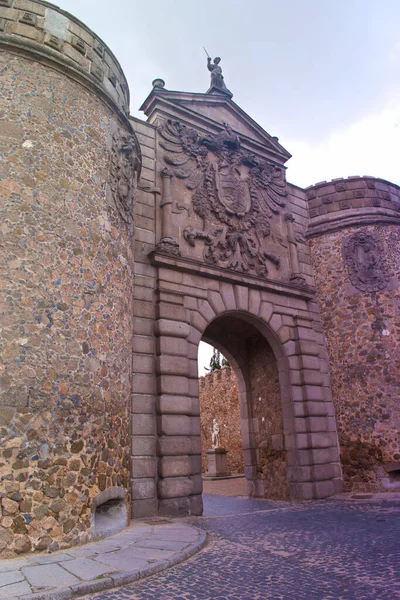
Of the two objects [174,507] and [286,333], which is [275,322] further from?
[174,507]

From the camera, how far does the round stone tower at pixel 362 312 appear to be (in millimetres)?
10867

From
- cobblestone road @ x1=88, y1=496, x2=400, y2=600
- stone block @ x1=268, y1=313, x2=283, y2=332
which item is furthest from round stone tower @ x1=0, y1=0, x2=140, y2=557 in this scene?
stone block @ x1=268, y1=313, x2=283, y2=332

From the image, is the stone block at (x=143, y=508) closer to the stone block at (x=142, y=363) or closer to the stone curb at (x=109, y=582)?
the stone block at (x=142, y=363)

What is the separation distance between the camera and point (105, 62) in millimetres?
8273

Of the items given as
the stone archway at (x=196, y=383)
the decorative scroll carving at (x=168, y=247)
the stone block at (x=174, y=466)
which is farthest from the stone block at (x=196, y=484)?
the decorative scroll carving at (x=168, y=247)

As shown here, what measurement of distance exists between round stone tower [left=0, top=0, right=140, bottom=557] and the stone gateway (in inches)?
1.0

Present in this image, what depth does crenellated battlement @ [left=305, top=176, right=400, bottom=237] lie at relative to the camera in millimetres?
12828

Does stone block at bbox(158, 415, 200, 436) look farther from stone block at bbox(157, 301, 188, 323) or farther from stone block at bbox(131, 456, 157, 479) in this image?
stone block at bbox(157, 301, 188, 323)

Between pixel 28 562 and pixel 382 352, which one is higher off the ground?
pixel 382 352

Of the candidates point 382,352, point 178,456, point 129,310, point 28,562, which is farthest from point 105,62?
point 382,352

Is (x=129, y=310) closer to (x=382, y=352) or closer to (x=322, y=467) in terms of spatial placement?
(x=322, y=467)

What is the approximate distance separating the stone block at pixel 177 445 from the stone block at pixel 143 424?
0.78ft

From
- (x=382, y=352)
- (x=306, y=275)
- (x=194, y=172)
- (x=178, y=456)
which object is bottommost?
(x=178, y=456)

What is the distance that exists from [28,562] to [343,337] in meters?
9.27
